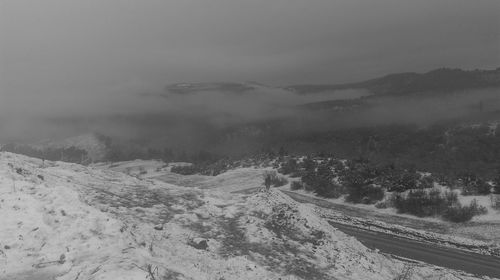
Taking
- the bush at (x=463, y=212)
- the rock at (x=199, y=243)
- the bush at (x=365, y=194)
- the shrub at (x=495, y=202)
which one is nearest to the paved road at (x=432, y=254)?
the bush at (x=463, y=212)

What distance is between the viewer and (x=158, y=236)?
54.1 ft

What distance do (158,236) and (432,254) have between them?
2210cm

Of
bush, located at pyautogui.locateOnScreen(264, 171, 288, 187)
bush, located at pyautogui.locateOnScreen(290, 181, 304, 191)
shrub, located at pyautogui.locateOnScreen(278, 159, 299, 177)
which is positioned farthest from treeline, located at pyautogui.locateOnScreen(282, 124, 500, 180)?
bush, located at pyautogui.locateOnScreen(290, 181, 304, 191)

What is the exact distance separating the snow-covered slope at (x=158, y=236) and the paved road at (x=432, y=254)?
5.89 meters

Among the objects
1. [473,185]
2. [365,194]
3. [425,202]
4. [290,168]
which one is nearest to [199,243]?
[425,202]

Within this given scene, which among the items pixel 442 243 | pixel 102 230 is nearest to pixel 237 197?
pixel 102 230

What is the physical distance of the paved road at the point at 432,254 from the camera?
28198 mm

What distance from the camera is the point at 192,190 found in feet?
83.2

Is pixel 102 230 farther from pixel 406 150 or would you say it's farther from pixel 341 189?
pixel 406 150

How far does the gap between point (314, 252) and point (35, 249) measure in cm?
1048

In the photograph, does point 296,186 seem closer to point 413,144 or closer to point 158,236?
point 158,236

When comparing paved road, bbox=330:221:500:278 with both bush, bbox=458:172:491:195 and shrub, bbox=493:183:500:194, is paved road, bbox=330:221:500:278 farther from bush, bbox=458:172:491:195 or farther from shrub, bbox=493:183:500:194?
shrub, bbox=493:183:500:194

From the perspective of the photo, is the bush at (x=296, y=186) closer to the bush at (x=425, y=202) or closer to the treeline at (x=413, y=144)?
the bush at (x=425, y=202)

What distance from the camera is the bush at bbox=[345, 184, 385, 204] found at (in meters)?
53.3
